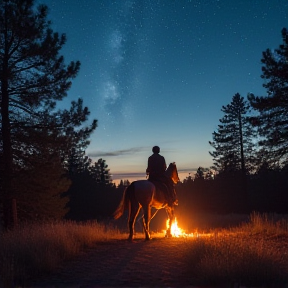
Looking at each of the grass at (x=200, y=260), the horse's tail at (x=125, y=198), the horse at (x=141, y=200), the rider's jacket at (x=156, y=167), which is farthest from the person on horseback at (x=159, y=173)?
the grass at (x=200, y=260)

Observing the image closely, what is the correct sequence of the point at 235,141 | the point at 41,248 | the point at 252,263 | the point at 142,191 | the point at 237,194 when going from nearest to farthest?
the point at 252,263 < the point at 41,248 < the point at 142,191 < the point at 235,141 < the point at 237,194

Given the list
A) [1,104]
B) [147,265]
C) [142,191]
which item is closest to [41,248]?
[147,265]

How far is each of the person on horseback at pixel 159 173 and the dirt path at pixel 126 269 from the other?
9.90 feet

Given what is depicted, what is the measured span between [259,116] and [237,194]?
1116 inches

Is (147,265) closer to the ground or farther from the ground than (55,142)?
closer to the ground

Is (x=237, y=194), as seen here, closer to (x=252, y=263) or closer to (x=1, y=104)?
(x=1, y=104)

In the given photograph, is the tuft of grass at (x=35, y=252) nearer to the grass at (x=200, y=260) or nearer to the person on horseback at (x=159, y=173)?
the grass at (x=200, y=260)

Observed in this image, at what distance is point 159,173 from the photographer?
13.2 meters

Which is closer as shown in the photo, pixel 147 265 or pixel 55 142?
pixel 147 265

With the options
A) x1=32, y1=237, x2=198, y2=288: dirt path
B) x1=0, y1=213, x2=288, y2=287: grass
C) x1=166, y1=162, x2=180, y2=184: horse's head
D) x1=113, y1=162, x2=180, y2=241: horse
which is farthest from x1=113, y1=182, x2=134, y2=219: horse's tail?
x1=32, y1=237, x2=198, y2=288: dirt path

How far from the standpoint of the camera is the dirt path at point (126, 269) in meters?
6.59

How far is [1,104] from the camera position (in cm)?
1527

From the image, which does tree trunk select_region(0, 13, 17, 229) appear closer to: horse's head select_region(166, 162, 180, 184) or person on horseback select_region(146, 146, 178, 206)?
person on horseback select_region(146, 146, 178, 206)

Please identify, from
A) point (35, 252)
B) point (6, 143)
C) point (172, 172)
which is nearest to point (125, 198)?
point (172, 172)
